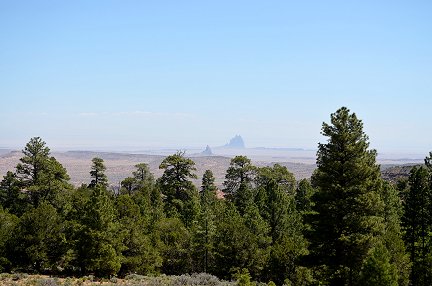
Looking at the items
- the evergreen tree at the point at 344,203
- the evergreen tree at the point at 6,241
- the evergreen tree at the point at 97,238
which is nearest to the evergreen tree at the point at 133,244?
the evergreen tree at the point at 97,238

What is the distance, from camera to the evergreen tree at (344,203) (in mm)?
21781

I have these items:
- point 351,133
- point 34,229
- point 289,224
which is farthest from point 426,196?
point 34,229

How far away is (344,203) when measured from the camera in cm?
2188

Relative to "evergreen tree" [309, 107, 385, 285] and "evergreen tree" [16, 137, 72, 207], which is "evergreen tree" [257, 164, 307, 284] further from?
"evergreen tree" [16, 137, 72, 207]

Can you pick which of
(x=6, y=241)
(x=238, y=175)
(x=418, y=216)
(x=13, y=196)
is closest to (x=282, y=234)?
(x=418, y=216)

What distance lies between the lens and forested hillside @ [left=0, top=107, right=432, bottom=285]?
2220 cm

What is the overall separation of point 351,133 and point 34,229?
88.6 feet

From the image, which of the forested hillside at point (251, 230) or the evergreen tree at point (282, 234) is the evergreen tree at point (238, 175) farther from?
the evergreen tree at point (282, 234)

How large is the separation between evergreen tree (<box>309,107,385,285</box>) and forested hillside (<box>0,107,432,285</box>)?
55mm

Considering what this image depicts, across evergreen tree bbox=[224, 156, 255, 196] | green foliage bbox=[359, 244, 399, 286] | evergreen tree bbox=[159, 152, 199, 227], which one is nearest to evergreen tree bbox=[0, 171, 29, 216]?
evergreen tree bbox=[159, 152, 199, 227]

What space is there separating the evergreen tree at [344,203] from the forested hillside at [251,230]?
55 millimetres

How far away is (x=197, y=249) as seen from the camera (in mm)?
41719

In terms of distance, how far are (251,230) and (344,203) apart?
1964 cm

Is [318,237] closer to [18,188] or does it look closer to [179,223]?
[179,223]
